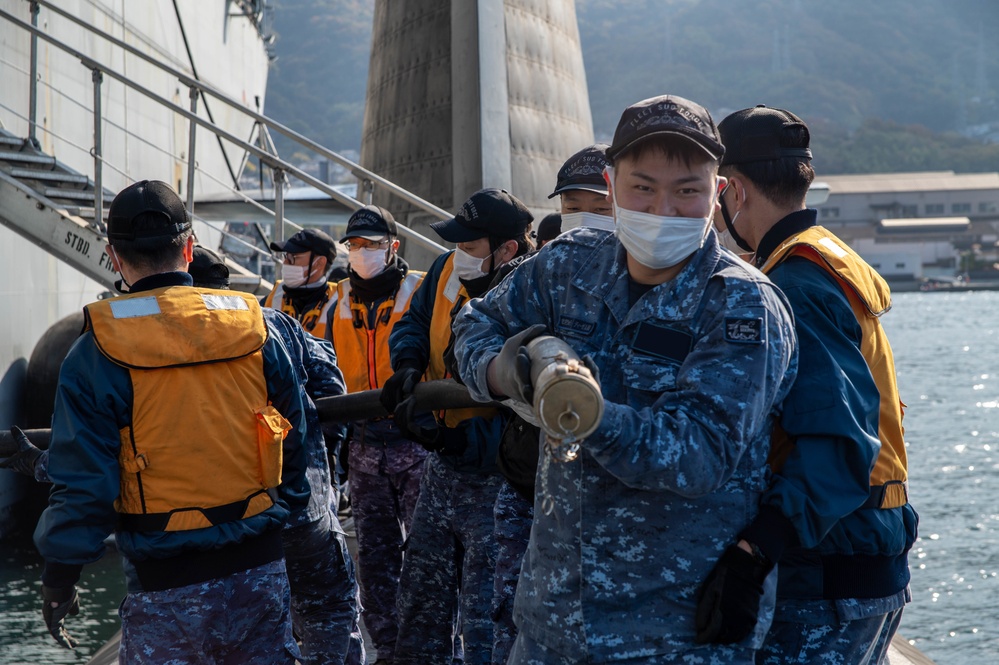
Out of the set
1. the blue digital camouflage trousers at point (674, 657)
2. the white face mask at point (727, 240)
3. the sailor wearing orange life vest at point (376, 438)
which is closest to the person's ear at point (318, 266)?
the sailor wearing orange life vest at point (376, 438)

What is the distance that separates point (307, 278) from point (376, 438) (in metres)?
1.54

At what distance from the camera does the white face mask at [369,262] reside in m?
4.92

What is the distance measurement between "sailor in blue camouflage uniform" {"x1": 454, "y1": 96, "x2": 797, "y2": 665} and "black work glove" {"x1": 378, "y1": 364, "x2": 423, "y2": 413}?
3.90ft

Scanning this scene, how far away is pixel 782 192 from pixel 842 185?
119239 mm

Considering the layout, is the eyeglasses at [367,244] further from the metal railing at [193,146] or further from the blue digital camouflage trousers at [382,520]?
the metal railing at [193,146]

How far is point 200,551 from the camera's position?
2.85 metres

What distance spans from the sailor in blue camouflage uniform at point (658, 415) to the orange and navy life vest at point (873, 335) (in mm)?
358

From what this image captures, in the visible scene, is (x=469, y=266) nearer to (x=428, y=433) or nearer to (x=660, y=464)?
(x=428, y=433)

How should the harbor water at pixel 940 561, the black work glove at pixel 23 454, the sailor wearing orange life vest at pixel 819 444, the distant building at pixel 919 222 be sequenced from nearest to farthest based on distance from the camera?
1. the sailor wearing orange life vest at pixel 819 444
2. the black work glove at pixel 23 454
3. the harbor water at pixel 940 561
4. the distant building at pixel 919 222

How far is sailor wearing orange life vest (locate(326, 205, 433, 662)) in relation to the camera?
183 inches

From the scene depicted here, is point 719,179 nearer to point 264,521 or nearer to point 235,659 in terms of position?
point 264,521

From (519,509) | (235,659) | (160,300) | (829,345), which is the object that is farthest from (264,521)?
(829,345)

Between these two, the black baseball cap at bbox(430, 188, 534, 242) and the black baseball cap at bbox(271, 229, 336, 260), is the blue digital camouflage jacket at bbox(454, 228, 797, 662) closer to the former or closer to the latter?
the black baseball cap at bbox(430, 188, 534, 242)

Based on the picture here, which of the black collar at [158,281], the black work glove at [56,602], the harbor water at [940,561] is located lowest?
the harbor water at [940,561]
